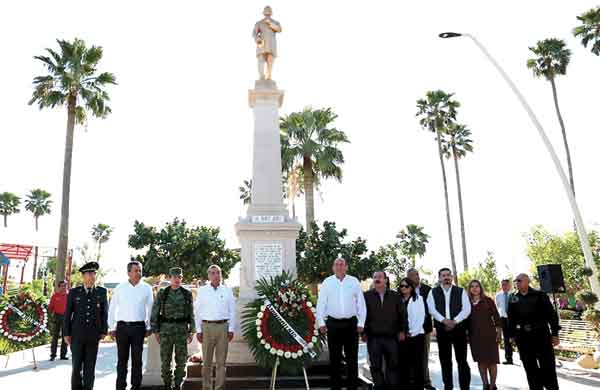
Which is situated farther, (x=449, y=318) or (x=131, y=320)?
(x=449, y=318)

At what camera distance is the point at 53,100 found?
66.1 ft

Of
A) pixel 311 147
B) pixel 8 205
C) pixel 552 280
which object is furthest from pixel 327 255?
pixel 8 205

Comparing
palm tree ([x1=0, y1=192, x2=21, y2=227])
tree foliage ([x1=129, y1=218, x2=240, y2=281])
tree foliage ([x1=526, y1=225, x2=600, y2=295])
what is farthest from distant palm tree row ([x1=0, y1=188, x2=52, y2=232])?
tree foliage ([x1=526, y1=225, x2=600, y2=295])

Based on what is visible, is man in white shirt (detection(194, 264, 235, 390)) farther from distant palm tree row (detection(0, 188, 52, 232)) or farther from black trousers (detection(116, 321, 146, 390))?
distant palm tree row (detection(0, 188, 52, 232))

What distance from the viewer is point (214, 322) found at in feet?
21.9

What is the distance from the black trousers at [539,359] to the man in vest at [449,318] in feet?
2.70

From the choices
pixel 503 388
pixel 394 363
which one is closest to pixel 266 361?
pixel 394 363

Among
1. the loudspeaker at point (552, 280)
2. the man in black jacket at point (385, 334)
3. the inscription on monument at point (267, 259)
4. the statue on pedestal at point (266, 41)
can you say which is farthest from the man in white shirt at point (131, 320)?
the loudspeaker at point (552, 280)

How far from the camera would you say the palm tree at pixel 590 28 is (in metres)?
22.7

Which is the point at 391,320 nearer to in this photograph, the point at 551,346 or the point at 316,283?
the point at 551,346

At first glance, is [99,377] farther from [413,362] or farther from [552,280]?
[552,280]

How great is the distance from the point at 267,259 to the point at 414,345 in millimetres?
3557

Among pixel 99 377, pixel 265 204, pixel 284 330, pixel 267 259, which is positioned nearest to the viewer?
pixel 284 330

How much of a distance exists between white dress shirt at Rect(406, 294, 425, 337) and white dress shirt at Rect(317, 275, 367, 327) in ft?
2.76
